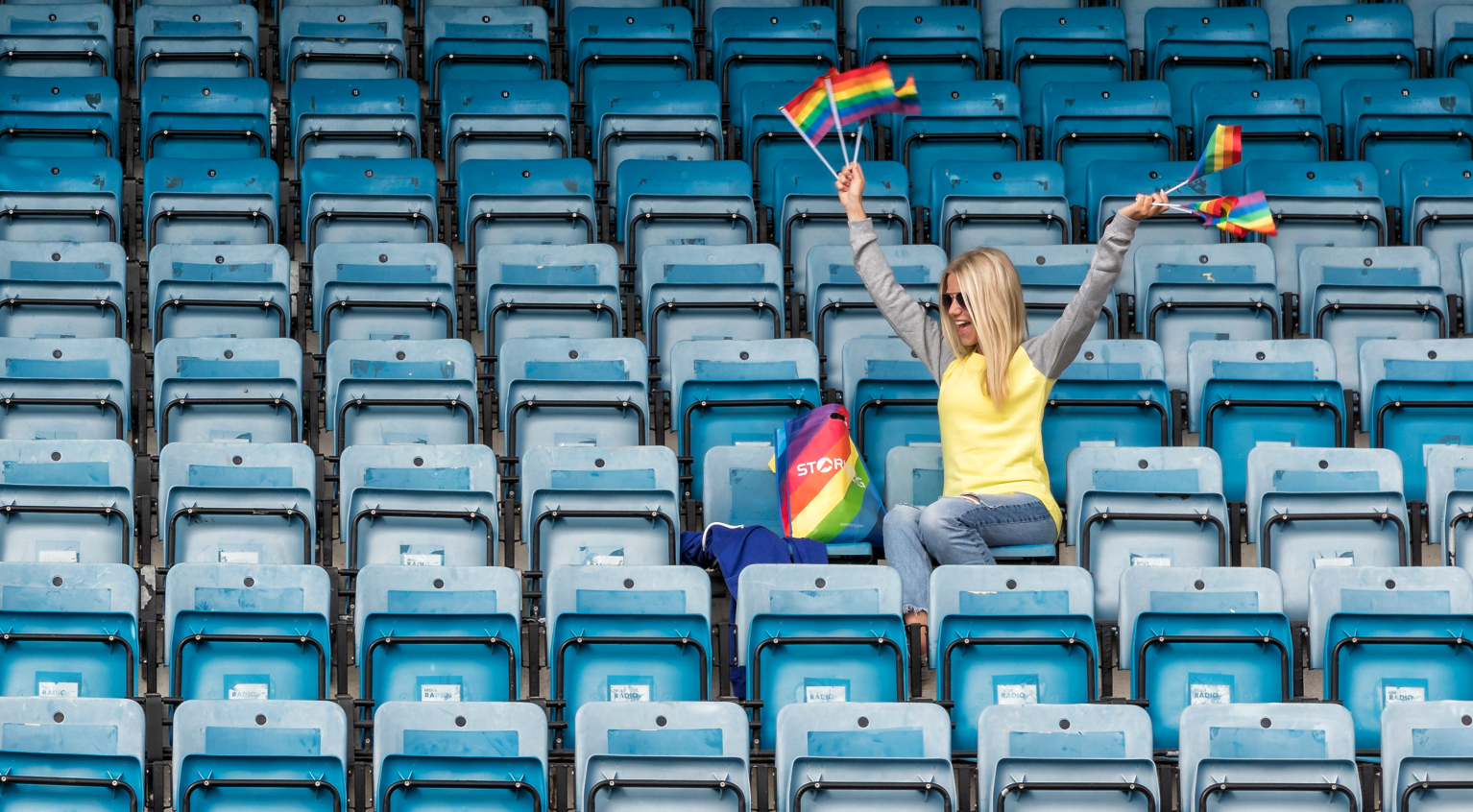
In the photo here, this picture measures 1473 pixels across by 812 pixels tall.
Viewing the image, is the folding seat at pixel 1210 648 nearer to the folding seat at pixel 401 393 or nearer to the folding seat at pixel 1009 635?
the folding seat at pixel 1009 635

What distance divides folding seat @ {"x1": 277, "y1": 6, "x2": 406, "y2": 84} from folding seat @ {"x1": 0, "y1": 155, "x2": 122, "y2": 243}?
3.19 feet

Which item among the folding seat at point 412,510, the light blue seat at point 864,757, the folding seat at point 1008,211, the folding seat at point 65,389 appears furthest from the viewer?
the folding seat at point 1008,211

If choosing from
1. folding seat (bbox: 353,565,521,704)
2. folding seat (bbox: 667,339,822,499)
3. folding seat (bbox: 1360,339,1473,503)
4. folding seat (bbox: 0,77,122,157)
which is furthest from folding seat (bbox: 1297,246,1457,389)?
folding seat (bbox: 0,77,122,157)

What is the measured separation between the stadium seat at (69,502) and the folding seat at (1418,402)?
10.2ft

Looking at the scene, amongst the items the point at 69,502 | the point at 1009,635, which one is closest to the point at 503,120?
the point at 69,502

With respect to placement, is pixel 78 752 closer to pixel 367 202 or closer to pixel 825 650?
pixel 825 650

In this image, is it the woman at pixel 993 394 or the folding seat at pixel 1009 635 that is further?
the woman at pixel 993 394

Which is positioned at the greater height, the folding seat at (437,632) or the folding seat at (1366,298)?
the folding seat at (1366,298)

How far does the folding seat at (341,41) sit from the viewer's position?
673cm

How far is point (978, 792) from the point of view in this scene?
395 cm

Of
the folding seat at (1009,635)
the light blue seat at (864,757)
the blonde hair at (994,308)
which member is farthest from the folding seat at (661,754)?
the blonde hair at (994,308)

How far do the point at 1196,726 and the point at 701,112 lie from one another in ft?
10.0

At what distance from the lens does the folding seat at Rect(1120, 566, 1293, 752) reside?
4.33 meters

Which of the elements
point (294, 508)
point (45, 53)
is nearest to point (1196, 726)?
point (294, 508)
